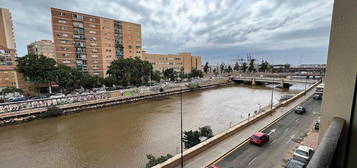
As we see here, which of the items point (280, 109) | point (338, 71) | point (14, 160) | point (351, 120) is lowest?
point (14, 160)

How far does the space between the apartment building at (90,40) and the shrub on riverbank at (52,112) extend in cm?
2002

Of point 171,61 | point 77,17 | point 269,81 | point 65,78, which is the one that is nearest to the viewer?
point 65,78

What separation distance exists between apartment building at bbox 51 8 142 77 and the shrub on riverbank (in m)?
20.0

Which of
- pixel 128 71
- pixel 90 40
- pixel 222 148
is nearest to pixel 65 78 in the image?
pixel 128 71

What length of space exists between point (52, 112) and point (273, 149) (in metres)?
27.8

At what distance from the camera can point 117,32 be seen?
48.0m

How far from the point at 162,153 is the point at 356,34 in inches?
532

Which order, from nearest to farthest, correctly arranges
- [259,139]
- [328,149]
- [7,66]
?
1. [328,149]
2. [259,139]
3. [7,66]

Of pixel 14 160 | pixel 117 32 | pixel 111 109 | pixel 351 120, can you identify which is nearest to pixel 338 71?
pixel 351 120

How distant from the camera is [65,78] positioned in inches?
1170

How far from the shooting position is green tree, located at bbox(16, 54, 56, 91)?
27109mm

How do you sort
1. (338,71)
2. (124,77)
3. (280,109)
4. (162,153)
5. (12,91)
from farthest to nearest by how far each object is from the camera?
(124,77)
(12,91)
(280,109)
(162,153)
(338,71)

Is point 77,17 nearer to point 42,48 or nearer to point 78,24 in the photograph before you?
point 78,24

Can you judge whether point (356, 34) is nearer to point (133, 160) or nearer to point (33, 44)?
point (133, 160)
